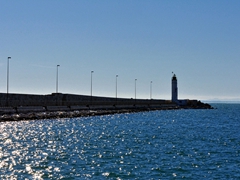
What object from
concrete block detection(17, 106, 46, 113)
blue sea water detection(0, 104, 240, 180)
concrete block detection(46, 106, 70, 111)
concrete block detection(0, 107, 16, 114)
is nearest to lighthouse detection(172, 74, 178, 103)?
concrete block detection(46, 106, 70, 111)

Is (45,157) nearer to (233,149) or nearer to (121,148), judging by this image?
(121,148)

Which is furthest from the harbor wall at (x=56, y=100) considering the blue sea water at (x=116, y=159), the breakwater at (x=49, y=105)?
the blue sea water at (x=116, y=159)

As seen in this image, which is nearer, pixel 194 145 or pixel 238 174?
pixel 238 174

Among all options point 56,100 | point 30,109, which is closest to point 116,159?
point 30,109

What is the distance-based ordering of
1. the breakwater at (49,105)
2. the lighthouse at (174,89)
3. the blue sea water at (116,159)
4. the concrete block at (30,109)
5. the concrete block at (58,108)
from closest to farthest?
the blue sea water at (116,159) → the breakwater at (49,105) → the concrete block at (30,109) → the concrete block at (58,108) → the lighthouse at (174,89)

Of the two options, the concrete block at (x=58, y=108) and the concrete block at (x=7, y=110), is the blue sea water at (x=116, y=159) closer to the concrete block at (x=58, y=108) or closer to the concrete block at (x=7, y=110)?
the concrete block at (x=7, y=110)

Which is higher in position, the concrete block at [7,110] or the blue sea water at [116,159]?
the concrete block at [7,110]

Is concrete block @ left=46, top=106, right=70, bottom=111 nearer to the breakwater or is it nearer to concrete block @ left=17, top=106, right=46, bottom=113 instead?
the breakwater

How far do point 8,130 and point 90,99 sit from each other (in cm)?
7362

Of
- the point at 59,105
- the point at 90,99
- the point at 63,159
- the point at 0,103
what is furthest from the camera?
the point at 90,99

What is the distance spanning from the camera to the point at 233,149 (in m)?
37.7

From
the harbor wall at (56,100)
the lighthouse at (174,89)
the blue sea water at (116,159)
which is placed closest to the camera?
the blue sea water at (116,159)

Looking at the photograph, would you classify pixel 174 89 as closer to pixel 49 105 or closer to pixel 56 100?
pixel 56 100

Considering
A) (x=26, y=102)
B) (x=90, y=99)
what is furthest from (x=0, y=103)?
(x=90, y=99)
